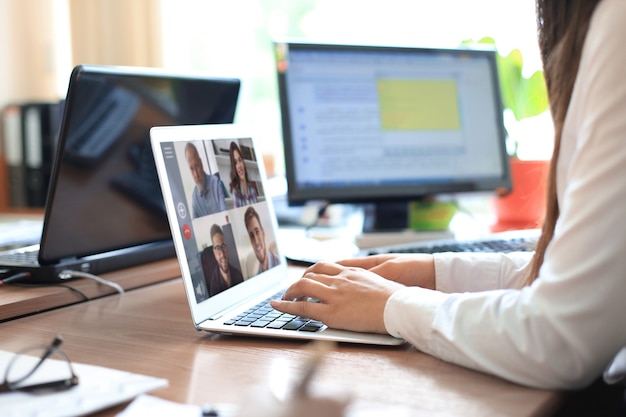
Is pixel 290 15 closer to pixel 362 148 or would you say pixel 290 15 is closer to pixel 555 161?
pixel 362 148

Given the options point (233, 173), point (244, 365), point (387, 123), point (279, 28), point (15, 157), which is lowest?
point (244, 365)

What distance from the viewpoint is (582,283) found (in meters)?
0.69

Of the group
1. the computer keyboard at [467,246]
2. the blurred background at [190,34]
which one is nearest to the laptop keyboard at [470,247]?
the computer keyboard at [467,246]

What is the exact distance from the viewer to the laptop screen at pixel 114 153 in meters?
1.06

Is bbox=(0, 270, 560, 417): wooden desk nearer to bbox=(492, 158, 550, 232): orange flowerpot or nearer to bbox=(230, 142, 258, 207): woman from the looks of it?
bbox=(230, 142, 258, 207): woman

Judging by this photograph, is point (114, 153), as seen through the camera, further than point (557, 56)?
Yes

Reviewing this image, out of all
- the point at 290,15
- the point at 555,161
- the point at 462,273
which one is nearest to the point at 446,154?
the point at 462,273

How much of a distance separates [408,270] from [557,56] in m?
0.38

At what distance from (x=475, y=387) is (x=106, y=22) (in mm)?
2722

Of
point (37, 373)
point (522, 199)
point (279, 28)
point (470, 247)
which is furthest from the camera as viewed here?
point (279, 28)

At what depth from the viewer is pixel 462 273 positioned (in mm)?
1058

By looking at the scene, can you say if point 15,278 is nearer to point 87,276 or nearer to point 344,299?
point 87,276

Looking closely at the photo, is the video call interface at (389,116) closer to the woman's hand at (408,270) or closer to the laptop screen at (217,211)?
the laptop screen at (217,211)

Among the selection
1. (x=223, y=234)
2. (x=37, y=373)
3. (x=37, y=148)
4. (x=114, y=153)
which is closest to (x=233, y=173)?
(x=223, y=234)
